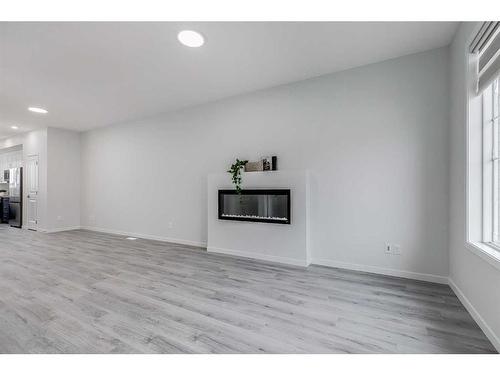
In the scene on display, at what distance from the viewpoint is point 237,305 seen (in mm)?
2125

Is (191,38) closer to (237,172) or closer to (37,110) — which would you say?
(237,172)

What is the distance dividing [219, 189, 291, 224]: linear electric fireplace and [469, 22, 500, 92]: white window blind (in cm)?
213

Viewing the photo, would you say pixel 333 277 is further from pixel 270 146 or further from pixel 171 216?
pixel 171 216

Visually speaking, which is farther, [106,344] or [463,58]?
[463,58]

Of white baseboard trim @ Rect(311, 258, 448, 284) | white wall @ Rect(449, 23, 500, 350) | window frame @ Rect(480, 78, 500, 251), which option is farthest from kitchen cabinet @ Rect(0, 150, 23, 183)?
window frame @ Rect(480, 78, 500, 251)

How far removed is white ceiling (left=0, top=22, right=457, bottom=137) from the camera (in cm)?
219

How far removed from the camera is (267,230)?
11.2 ft

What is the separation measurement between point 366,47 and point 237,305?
298cm

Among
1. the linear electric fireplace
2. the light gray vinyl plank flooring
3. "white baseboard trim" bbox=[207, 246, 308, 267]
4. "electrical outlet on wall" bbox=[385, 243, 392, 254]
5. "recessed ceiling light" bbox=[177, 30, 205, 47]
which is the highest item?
"recessed ceiling light" bbox=[177, 30, 205, 47]

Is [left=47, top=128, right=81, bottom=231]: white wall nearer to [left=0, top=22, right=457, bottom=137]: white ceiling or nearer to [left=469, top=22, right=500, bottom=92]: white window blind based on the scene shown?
[left=0, top=22, right=457, bottom=137]: white ceiling

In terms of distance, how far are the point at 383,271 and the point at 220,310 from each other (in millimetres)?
2021

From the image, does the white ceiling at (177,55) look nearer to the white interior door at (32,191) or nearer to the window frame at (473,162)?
the window frame at (473,162)

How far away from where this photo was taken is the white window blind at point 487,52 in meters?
1.61
